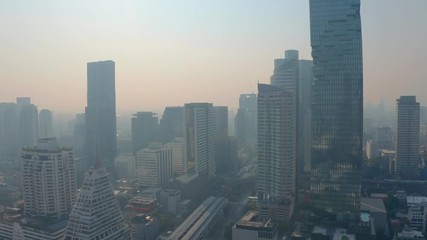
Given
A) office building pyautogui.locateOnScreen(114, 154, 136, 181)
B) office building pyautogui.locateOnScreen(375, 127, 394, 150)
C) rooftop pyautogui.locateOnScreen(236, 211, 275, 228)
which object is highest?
office building pyautogui.locateOnScreen(375, 127, 394, 150)

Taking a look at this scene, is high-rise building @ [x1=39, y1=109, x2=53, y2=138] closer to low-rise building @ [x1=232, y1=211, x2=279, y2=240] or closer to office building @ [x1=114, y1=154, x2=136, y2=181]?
office building @ [x1=114, y1=154, x2=136, y2=181]

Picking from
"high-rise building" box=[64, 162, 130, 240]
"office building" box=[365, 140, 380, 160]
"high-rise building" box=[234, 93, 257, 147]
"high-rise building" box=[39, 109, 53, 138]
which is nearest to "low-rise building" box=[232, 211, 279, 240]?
"high-rise building" box=[64, 162, 130, 240]

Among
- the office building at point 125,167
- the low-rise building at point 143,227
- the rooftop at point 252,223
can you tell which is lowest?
the low-rise building at point 143,227

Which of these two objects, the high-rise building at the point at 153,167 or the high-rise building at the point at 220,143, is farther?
the high-rise building at the point at 220,143

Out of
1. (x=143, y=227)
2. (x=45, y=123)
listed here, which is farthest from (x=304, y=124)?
(x=45, y=123)

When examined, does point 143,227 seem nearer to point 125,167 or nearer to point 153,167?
point 153,167

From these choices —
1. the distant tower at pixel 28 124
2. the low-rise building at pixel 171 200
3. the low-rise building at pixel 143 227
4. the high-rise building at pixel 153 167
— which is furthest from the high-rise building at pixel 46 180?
the distant tower at pixel 28 124

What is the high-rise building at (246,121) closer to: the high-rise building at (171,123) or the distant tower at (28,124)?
the high-rise building at (171,123)
